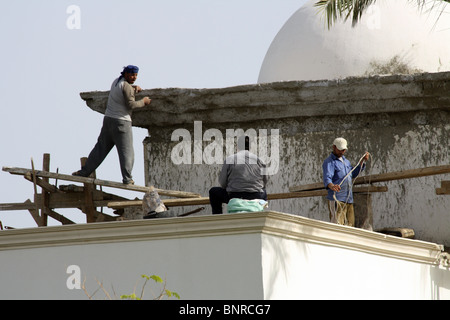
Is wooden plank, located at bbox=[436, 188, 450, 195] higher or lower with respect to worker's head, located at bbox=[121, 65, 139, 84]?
lower

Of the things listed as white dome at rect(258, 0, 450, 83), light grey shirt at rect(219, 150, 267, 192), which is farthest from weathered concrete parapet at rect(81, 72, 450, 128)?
light grey shirt at rect(219, 150, 267, 192)

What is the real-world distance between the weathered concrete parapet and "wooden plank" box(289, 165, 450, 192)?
4.63 feet

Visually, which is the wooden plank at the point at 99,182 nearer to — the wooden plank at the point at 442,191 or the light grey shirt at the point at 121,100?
the light grey shirt at the point at 121,100

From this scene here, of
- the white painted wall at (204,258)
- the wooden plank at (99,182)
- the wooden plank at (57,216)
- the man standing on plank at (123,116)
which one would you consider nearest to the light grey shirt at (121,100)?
the man standing on plank at (123,116)

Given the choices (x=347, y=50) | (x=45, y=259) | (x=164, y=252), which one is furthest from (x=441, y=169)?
(x=45, y=259)

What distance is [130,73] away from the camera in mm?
15805

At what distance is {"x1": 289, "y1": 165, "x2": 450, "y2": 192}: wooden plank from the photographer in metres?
14.5

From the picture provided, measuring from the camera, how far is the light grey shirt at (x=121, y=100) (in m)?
15.8

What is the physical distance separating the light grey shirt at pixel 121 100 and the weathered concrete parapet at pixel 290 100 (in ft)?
3.32

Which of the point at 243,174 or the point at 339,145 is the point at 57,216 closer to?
the point at 243,174

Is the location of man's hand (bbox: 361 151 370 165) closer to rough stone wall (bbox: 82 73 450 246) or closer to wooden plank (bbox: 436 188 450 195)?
rough stone wall (bbox: 82 73 450 246)

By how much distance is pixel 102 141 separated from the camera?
1619 cm

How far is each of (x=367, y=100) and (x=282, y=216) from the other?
4977mm

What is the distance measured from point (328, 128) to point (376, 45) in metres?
1.50
